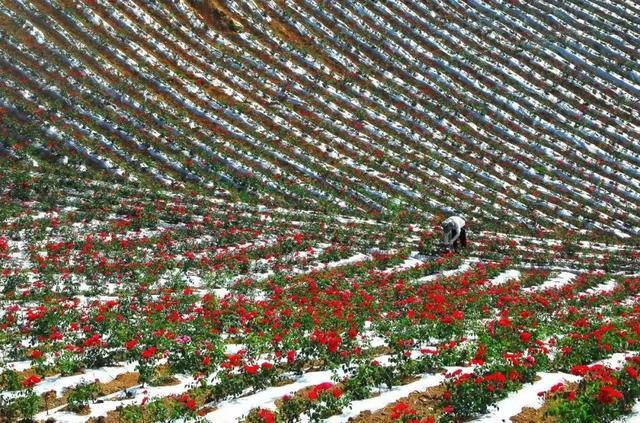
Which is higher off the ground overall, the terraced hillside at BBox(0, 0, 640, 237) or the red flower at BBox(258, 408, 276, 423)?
the terraced hillside at BBox(0, 0, 640, 237)

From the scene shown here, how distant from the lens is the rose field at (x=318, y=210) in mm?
11383

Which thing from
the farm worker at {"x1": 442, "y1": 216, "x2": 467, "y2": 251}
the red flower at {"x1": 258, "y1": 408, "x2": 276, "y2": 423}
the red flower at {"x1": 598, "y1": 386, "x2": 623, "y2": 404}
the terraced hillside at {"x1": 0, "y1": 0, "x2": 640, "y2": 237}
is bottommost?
the red flower at {"x1": 598, "y1": 386, "x2": 623, "y2": 404}

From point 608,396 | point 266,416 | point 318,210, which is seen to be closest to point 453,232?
point 318,210

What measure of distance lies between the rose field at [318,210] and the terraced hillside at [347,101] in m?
0.21

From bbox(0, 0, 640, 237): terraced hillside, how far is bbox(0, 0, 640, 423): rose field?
0.21m

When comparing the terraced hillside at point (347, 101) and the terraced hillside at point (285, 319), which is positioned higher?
the terraced hillside at point (347, 101)

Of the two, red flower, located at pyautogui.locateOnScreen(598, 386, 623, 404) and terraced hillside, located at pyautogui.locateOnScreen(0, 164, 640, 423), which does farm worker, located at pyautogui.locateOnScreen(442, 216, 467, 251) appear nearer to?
terraced hillside, located at pyautogui.locateOnScreen(0, 164, 640, 423)

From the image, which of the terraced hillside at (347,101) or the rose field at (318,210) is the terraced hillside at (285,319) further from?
the terraced hillside at (347,101)

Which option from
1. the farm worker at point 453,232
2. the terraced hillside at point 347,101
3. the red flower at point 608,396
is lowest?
the red flower at point 608,396

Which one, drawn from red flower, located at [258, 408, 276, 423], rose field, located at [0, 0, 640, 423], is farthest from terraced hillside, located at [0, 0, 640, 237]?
red flower, located at [258, 408, 276, 423]

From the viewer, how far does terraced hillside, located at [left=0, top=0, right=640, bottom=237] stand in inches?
1405

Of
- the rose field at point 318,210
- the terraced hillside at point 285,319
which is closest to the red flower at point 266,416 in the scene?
the rose field at point 318,210

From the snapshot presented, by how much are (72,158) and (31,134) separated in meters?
3.42

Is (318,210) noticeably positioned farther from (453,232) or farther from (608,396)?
(608,396)
